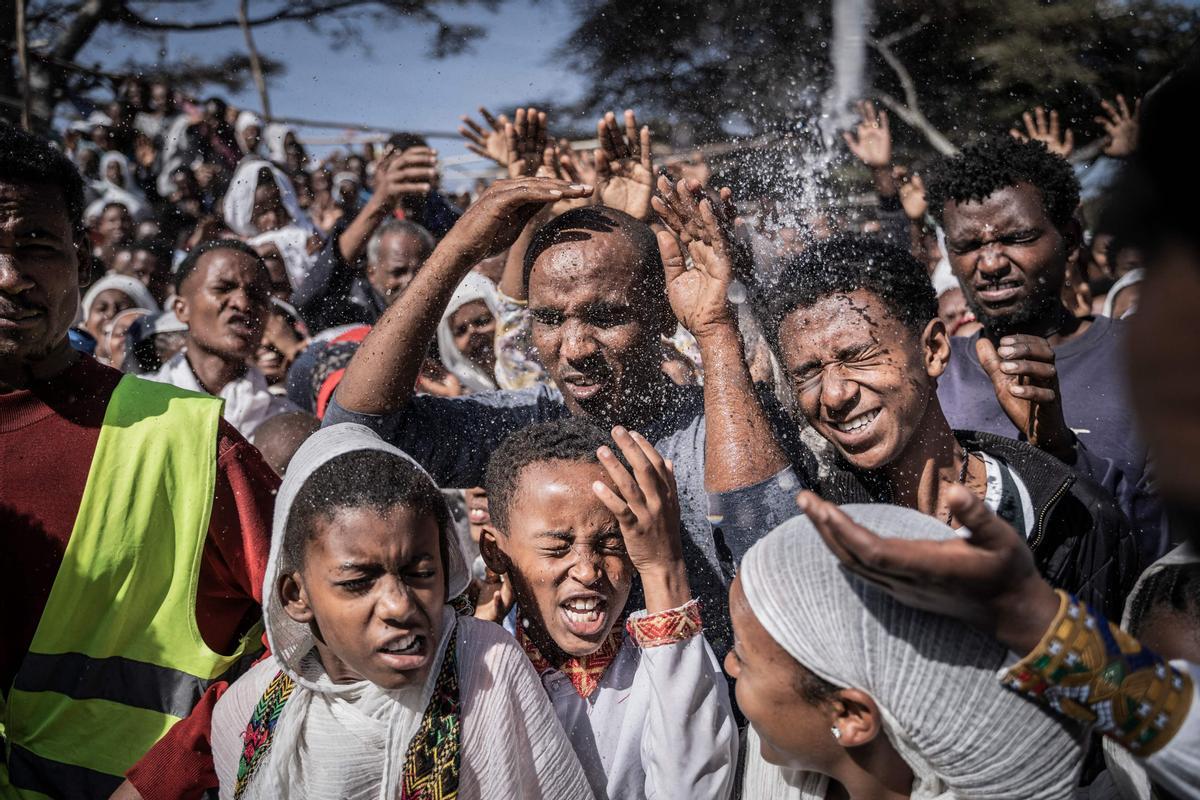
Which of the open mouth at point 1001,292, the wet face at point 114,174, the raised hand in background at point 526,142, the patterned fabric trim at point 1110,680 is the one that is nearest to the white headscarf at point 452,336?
the raised hand in background at point 526,142

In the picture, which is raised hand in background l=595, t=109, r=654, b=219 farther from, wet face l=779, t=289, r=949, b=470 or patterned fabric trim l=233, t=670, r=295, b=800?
patterned fabric trim l=233, t=670, r=295, b=800

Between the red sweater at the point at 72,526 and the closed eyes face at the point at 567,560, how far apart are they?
0.66 metres

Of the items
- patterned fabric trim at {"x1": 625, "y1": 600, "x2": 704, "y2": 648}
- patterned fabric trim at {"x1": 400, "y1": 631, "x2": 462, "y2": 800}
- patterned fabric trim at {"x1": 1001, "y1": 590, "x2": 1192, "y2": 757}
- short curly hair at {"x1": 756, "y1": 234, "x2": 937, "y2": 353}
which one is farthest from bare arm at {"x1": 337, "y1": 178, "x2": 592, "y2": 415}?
patterned fabric trim at {"x1": 1001, "y1": 590, "x2": 1192, "y2": 757}

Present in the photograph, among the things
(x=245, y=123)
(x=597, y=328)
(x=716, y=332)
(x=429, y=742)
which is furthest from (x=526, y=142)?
(x=245, y=123)

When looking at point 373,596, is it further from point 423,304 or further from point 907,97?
point 907,97

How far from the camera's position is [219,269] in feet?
15.4

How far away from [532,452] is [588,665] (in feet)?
1.83

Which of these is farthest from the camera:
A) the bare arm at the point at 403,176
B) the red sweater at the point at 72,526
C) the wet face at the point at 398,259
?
the wet face at the point at 398,259

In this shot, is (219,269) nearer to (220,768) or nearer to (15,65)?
(220,768)

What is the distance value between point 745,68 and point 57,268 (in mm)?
11132

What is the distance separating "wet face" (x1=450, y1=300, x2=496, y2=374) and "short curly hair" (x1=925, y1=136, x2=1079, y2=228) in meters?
2.34

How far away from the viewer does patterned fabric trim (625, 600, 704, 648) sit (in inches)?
91.1

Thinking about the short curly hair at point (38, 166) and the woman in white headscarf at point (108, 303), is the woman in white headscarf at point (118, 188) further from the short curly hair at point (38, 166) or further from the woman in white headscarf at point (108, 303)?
the short curly hair at point (38, 166)

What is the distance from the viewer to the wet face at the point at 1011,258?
3.72 metres
